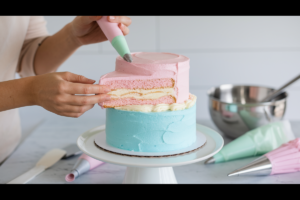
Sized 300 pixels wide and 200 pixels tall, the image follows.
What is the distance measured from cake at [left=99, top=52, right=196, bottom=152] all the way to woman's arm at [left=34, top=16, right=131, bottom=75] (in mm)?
156

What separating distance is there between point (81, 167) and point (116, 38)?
1.30 feet

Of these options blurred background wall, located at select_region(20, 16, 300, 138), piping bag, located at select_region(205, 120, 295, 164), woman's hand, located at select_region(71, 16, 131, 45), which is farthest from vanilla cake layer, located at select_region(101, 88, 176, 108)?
blurred background wall, located at select_region(20, 16, 300, 138)

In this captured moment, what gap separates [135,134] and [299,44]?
67.4 inches

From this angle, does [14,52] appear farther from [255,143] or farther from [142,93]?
[255,143]

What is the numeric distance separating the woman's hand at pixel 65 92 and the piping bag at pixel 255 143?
1.54ft

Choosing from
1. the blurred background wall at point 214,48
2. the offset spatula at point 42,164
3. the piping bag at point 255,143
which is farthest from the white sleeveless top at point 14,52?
the blurred background wall at point 214,48

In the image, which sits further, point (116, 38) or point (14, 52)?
point (14, 52)

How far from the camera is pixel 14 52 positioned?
103 cm

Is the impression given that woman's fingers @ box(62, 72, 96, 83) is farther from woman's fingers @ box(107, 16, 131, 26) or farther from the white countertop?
the white countertop

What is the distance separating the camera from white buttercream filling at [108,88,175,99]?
2.29 feet

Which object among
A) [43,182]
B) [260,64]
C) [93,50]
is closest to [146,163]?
[43,182]

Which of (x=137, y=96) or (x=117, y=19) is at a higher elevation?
(x=117, y=19)

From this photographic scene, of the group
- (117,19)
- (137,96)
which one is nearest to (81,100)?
(137,96)

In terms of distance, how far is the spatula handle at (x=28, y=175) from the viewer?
31.9 inches
